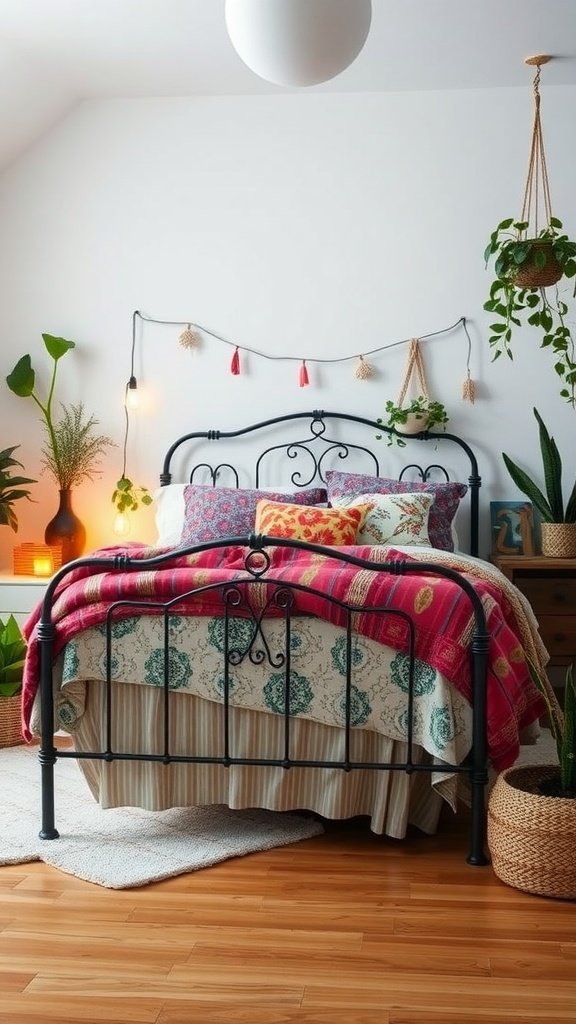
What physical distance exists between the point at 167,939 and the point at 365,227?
3.40 m

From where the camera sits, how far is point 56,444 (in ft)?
16.5

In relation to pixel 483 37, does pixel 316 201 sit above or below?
below

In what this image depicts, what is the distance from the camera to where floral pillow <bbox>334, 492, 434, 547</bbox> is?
429 centimetres

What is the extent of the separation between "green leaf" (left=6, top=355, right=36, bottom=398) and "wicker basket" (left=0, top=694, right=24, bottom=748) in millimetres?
1510

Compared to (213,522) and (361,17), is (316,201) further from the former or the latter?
(361,17)

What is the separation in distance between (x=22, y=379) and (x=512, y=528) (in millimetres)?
2292

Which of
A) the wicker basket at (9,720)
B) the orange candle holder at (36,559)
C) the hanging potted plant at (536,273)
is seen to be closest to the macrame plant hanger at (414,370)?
the hanging potted plant at (536,273)

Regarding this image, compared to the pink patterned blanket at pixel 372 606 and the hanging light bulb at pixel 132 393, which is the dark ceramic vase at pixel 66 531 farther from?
the pink patterned blanket at pixel 372 606

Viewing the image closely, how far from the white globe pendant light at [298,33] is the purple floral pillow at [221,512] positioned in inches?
95.6

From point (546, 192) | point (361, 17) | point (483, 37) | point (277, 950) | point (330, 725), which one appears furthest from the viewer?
point (546, 192)

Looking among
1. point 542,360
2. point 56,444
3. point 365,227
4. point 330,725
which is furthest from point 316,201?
point 330,725

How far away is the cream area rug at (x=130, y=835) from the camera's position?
2.94 meters

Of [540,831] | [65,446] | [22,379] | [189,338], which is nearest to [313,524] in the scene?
[189,338]

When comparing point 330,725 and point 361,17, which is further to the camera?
point 330,725
